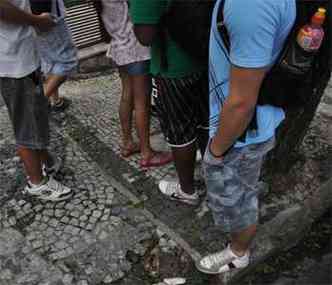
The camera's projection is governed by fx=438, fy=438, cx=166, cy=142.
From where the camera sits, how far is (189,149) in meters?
2.71

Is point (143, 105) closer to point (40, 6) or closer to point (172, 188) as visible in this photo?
point (172, 188)

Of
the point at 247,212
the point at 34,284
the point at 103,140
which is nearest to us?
the point at 247,212

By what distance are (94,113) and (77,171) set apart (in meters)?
0.79

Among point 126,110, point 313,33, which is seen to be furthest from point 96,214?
point 313,33

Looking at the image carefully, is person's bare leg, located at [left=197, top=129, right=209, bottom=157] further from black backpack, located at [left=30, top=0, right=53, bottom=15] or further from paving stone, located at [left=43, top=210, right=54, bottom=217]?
black backpack, located at [left=30, top=0, right=53, bottom=15]

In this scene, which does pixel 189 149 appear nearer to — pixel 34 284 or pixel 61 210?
pixel 61 210

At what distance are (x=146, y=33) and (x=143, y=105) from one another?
85cm

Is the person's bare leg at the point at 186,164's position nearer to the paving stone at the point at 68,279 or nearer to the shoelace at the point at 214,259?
the shoelace at the point at 214,259

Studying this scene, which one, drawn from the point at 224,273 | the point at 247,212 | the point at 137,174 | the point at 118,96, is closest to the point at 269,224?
the point at 224,273

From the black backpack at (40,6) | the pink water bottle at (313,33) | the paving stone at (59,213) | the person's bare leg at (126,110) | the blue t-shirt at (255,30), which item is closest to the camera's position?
the blue t-shirt at (255,30)

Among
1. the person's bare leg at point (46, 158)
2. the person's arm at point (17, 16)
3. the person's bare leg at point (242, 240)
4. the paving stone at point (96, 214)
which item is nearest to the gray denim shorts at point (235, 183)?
the person's bare leg at point (242, 240)

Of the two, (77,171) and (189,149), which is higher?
(189,149)

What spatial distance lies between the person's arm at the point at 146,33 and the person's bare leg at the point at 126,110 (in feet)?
2.51

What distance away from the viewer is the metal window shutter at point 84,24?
4387mm
